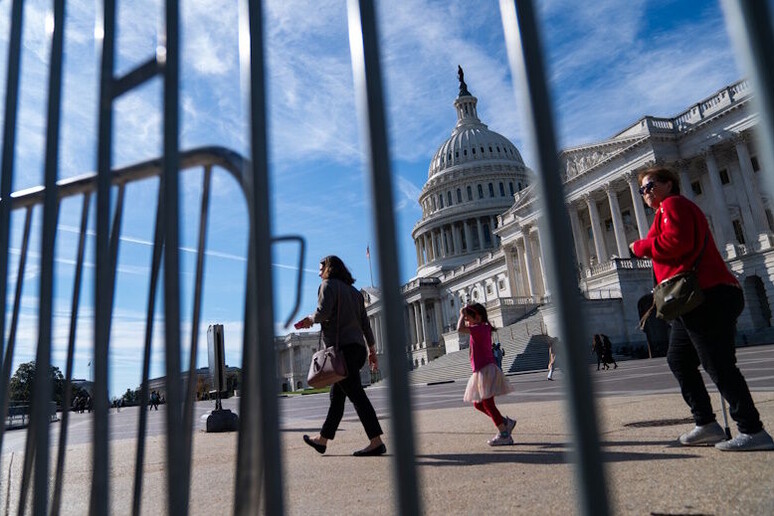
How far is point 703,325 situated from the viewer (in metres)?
4.00

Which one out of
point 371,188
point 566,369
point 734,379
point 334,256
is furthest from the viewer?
point 334,256

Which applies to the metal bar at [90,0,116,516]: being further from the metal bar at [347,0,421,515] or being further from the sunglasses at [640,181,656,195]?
the sunglasses at [640,181,656,195]

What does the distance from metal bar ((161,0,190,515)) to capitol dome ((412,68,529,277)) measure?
7994 cm

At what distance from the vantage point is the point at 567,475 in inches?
141

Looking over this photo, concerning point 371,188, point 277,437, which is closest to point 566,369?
point 371,188

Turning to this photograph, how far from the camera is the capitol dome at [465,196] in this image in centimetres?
8388

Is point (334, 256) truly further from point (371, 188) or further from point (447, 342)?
point (447, 342)

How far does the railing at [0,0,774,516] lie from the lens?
34.1 inches

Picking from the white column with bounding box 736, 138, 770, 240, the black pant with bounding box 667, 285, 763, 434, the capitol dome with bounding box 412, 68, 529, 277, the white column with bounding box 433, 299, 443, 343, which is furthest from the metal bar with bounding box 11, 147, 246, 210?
the capitol dome with bounding box 412, 68, 529, 277

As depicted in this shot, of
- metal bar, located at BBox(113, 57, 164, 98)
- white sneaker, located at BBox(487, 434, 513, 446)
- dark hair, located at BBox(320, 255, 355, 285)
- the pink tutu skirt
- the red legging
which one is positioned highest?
dark hair, located at BBox(320, 255, 355, 285)

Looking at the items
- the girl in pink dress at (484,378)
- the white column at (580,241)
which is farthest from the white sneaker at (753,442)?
the white column at (580,241)

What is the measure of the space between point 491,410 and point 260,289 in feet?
15.7

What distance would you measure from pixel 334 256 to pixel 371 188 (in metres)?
4.66

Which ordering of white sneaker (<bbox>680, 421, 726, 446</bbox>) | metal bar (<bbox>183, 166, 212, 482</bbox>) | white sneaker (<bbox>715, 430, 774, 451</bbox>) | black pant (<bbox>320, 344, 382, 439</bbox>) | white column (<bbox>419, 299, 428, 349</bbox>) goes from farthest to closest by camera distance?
1. white column (<bbox>419, 299, 428, 349</bbox>)
2. black pant (<bbox>320, 344, 382, 439</bbox>)
3. white sneaker (<bbox>680, 421, 726, 446</bbox>)
4. white sneaker (<bbox>715, 430, 774, 451</bbox>)
5. metal bar (<bbox>183, 166, 212, 482</bbox>)
